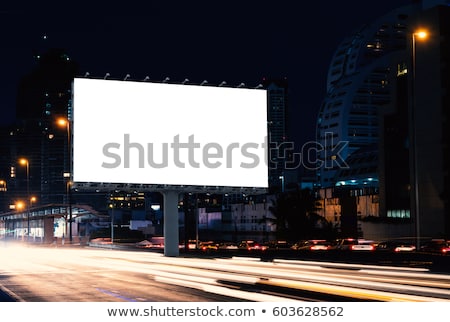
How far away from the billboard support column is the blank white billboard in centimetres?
282

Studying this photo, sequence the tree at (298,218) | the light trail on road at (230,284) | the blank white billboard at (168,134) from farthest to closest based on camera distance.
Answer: the tree at (298,218), the blank white billboard at (168,134), the light trail on road at (230,284)

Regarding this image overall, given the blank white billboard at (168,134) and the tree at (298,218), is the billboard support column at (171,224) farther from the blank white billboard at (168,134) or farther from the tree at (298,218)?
the tree at (298,218)

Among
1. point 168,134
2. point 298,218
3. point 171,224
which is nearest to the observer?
point 168,134

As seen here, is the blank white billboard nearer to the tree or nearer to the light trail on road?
the light trail on road

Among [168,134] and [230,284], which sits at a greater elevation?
[168,134]

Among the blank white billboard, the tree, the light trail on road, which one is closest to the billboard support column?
the blank white billboard

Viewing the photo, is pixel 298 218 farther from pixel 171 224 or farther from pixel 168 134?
pixel 168 134

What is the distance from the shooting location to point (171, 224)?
45250mm

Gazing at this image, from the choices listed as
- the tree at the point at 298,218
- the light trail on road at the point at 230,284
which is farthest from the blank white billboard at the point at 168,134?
the tree at the point at 298,218

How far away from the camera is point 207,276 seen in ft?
92.8

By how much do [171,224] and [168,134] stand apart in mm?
6902

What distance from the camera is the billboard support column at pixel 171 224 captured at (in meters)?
44.6

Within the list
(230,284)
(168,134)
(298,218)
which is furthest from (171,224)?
(298,218)

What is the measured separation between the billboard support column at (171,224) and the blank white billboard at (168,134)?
9.24 feet
